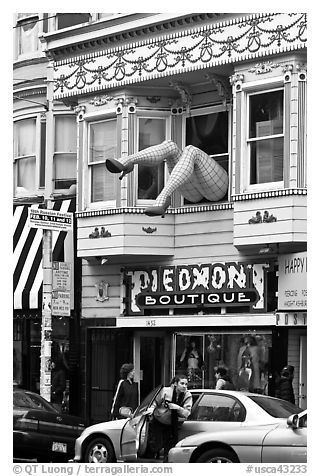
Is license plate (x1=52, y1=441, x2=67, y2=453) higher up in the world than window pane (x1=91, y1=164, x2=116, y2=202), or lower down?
lower down

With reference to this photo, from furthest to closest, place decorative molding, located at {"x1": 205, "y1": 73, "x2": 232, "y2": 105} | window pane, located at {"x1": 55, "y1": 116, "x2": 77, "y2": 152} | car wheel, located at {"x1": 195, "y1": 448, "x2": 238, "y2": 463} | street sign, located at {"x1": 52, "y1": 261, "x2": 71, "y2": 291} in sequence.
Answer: window pane, located at {"x1": 55, "y1": 116, "x2": 77, "y2": 152}, street sign, located at {"x1": 52, "y1": 261, "x2": 71, "y2": 291}, decorative molding, located at {"x1": 205, "y1": 73, "x2": 232, "y2": 105}, car wheel, located at {"x1": 195, "y1": 448, "x2": 238, "y2": 463}

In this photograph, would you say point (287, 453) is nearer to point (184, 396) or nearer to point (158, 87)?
point (184, 396)

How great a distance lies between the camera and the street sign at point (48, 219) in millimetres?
22969

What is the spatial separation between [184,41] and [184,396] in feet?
27.4

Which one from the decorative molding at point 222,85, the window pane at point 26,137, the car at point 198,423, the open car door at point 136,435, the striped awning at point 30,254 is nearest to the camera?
the car at point 198,423

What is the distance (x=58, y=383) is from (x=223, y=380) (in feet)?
17.5

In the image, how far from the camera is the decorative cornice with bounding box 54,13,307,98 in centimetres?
2220

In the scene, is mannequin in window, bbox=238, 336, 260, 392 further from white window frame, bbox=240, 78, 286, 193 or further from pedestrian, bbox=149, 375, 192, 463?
pedestrian, bbox=149, 375, 192, 463

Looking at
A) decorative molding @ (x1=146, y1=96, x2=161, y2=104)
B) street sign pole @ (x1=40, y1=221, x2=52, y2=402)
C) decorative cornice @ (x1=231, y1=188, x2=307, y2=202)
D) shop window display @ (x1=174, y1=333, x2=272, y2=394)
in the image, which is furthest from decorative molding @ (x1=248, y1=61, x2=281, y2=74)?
street sign pole @ (x1=40, y1=221, x2=52, y2=402)

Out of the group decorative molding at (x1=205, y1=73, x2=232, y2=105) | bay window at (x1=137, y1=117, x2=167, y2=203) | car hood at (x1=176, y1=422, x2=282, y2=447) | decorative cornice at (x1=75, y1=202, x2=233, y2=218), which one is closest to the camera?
car hood at (x1=176, y1=422, x2=282, y2=447)

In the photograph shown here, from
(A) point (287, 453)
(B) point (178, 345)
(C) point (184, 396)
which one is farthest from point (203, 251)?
(A) point (287, 453)

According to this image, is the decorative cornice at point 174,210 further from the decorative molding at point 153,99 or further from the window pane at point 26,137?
the window pane at point 26,137

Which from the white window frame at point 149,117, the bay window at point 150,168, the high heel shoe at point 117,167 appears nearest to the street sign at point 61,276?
the white window frame at point 149,117

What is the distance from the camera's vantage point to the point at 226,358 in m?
23.7
